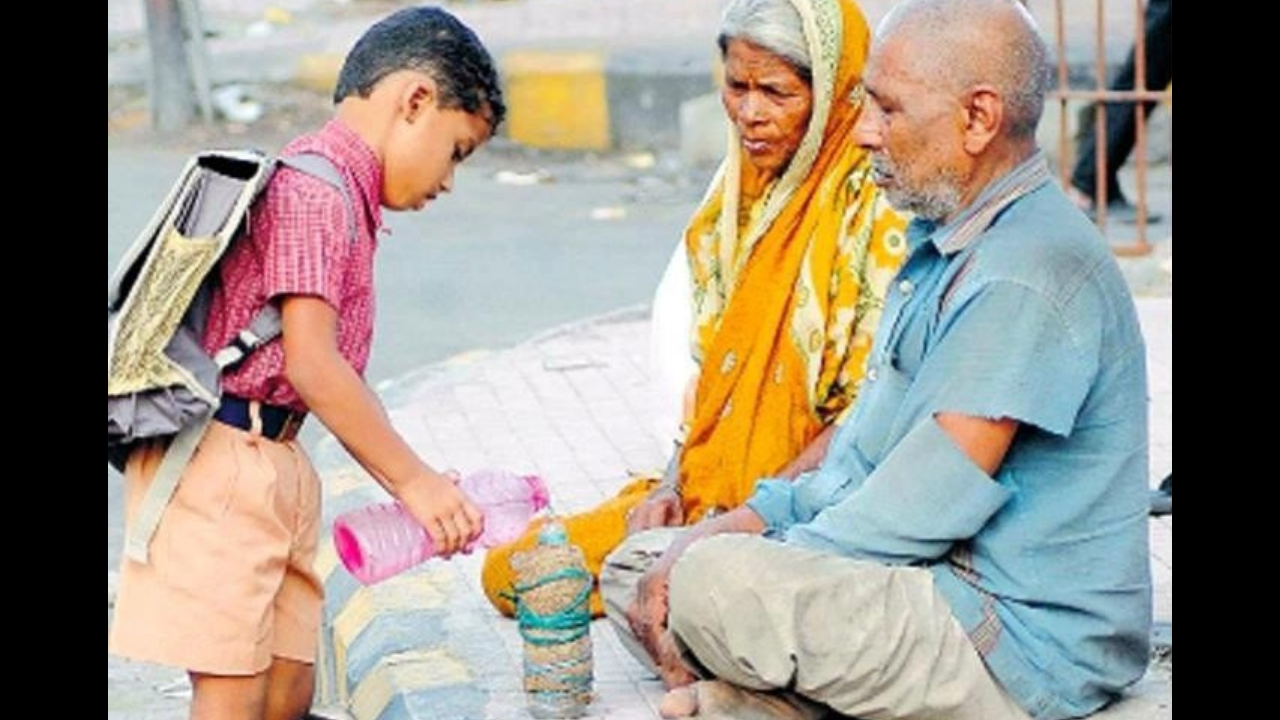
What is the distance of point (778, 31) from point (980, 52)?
756 mm

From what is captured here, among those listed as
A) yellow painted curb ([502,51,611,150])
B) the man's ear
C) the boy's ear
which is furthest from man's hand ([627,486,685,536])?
yellow painted curb ([502,51,611,150])

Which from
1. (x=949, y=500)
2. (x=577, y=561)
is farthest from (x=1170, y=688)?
(x=577, y=561)

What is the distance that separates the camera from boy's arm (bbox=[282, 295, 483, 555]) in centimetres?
475

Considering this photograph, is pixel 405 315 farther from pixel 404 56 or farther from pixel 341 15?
pixel 341 15

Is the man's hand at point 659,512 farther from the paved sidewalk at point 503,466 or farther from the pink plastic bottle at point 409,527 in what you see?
the pink plastic bottle at point 409,527

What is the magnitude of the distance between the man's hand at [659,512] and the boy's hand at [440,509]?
0.78 meters

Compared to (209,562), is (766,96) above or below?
above

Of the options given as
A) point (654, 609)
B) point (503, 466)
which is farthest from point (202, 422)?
point (503, 466)

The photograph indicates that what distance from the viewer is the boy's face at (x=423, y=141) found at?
4.97 m

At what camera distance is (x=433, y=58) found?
4.95 metres

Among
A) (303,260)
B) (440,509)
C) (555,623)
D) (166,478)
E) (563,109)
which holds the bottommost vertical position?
(563,109)

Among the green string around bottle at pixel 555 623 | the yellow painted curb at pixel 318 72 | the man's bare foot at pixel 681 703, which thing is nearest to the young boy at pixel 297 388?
the green string around bottle at pixel 555 623

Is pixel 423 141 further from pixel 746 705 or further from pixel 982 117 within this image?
pixel 746 705
